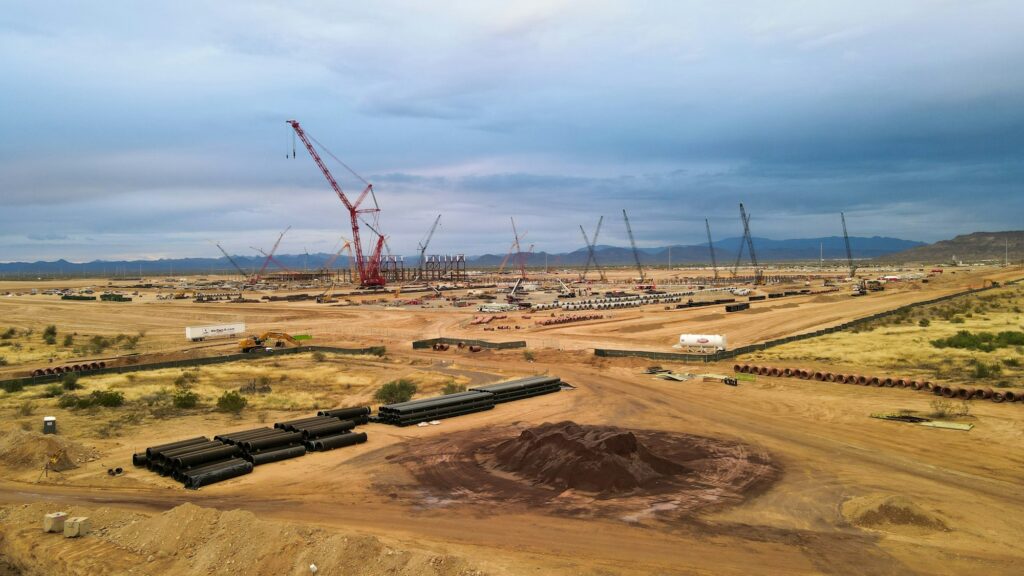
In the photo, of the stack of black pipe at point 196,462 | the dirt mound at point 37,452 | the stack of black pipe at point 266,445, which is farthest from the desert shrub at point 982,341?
the dirt mound at point 37,452

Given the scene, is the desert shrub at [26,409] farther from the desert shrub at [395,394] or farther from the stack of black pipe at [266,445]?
the desert shrub at [395,394]

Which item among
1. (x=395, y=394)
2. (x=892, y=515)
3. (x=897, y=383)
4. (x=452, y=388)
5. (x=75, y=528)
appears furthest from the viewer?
(x=452, y=388)

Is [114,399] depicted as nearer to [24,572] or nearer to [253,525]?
[24,572]

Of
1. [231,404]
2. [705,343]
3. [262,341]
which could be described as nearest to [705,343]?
[705,343]

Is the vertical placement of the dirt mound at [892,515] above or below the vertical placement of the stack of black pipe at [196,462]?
below

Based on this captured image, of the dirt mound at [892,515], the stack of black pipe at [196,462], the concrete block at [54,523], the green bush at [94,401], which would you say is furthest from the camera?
the green bush at [94,401]

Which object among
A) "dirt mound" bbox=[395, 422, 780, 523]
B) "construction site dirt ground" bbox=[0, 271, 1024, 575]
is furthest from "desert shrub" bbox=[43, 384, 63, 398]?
"dirt mound" bbox=[395, 422, 780, 523]

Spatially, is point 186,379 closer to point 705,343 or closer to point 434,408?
point 434,408
